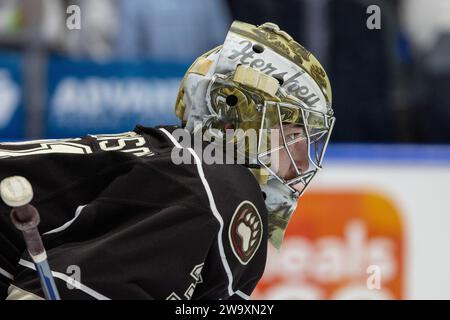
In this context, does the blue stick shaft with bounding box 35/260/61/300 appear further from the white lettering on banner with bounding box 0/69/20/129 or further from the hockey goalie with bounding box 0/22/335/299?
the white lettering on banner with bounding box 0/69/20/129

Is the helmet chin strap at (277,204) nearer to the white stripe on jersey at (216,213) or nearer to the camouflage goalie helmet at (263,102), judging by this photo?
the camouflage goalie helmet at (263,102)

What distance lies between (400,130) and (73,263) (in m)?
3.68

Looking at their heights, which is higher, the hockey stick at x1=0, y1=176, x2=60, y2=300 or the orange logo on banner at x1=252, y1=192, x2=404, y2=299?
the hockey stick at x1=0, y1=176, x2=60, y2=300

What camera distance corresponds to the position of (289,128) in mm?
2801

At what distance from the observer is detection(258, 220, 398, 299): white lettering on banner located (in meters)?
5.01

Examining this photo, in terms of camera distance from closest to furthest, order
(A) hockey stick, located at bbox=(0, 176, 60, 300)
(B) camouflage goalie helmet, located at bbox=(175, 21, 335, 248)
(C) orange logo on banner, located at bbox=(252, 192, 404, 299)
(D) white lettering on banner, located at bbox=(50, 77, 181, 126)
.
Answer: (A) hockey stick, located at bbox=(0, 176, 60, 300)
(B) camouflage goalie helmet, located at bbox=(175, 21, 335, 248)
(C) orange logo on banner, located at bbox=(252, 192, 404, 299)
(D) white lettering on banner, located at bbox=(50, 77, 181, 126)

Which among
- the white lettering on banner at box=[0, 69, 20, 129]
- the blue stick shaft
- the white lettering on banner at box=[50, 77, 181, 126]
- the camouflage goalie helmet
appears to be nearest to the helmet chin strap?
the camouflage goalie helmet

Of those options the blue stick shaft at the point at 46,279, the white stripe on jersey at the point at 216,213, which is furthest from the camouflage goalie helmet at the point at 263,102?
the blue stick shaft at the point at 46,279

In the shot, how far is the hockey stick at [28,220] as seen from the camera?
208 centimetres

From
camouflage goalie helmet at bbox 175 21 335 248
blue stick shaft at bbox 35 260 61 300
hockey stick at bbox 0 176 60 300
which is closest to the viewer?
hockey stick at bbox 0 176 60 300

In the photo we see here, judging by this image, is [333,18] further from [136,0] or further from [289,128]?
[289,128]

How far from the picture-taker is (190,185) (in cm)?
238

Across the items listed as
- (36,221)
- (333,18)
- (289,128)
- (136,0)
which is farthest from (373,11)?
(36,221)

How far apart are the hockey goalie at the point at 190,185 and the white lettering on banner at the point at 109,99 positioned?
2785 mm
